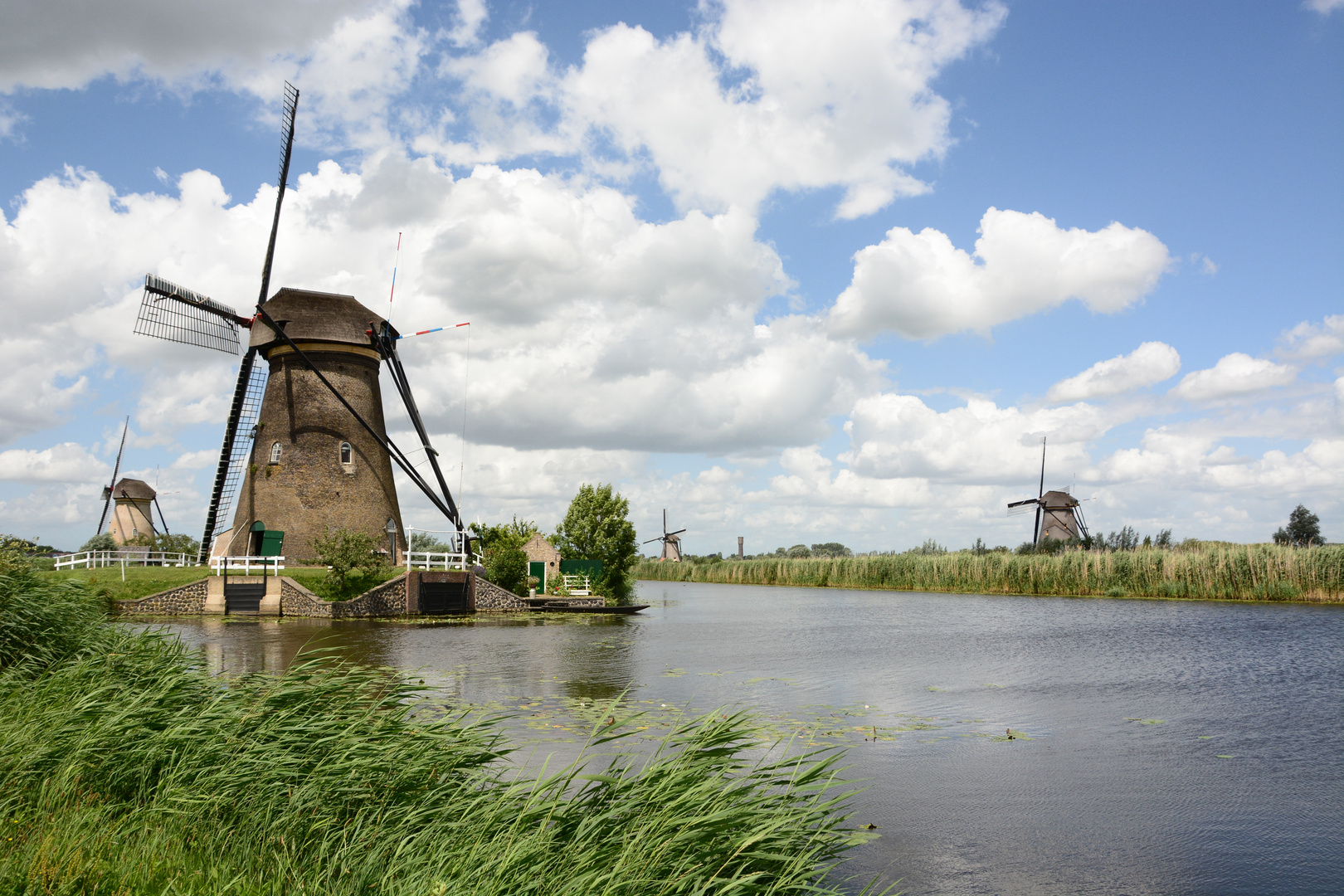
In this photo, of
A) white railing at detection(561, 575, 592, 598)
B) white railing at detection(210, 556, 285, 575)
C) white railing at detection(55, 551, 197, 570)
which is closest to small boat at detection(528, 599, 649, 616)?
white railing at detection(561, 575, 592, 598)

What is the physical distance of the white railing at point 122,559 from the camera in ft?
82.5

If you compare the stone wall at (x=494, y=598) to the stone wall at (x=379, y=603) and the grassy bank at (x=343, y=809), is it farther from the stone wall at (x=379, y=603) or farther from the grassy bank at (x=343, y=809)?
the grassy bank at (x=343, y=809)

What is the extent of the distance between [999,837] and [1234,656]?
13.5 meters

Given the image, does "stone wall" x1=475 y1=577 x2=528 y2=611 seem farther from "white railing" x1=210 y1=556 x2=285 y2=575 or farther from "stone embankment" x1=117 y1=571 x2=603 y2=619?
"white railing" x1=210 y1=556 x2=285 y2=575

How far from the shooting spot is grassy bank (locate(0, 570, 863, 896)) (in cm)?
356

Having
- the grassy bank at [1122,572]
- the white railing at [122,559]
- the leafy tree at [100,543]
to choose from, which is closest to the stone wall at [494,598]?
the white railing at [122,559]

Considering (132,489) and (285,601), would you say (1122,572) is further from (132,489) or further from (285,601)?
(132,489)

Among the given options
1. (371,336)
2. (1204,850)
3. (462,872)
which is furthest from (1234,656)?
(371,336)

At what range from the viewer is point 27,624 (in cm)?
867

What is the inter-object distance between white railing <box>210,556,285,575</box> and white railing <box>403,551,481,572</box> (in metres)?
3.87

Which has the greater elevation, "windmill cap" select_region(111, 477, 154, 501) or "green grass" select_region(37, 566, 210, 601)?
"windmill cap" select_region(111, 477, 154, 501)

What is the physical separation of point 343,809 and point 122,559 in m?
25.8

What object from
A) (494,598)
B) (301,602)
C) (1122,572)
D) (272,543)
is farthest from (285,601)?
(1122,572)

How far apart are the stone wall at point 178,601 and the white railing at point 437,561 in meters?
5.88
